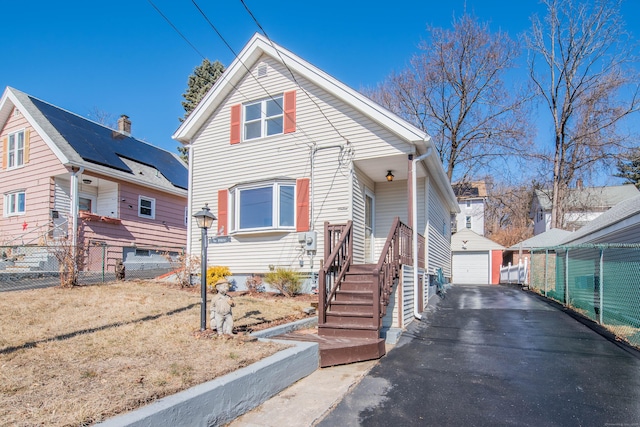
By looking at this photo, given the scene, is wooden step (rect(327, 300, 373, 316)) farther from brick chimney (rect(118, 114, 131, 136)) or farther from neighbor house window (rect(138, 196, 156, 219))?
brick chimney (rect(118, 114, 131, 136))

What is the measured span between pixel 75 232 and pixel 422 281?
1119 cm

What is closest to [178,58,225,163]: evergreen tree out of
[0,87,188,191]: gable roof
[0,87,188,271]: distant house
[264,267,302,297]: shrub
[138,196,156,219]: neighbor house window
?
[0,87,188,191]: gable roof

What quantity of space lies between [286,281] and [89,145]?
10.2 metres

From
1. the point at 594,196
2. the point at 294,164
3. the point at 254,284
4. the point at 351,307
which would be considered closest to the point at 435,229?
the point at 294,164

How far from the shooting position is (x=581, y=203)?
28938 millimetres

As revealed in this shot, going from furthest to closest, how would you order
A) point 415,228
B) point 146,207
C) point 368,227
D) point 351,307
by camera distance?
point 146,207
point 368,227
point 415,228
point 351,307

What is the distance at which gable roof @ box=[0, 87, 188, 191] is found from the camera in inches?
542

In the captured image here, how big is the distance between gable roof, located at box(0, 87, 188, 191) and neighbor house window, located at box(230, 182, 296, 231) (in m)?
6.24

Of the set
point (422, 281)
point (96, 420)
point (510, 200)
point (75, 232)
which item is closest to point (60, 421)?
point (96, 420)

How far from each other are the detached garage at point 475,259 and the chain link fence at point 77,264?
16.9 m

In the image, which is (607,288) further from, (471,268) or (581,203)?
(581,203)

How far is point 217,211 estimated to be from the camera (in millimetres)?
11336

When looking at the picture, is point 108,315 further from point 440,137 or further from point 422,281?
point 440,137

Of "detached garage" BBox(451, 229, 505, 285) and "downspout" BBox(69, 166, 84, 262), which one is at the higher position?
"downspout" BBox(69, 166, 84, 262)
